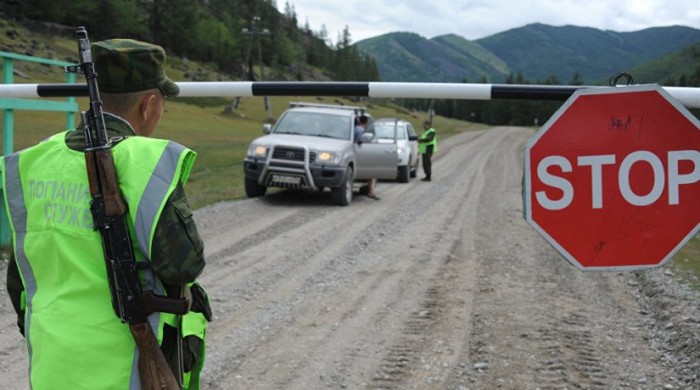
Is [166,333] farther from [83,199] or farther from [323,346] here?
[323,346]

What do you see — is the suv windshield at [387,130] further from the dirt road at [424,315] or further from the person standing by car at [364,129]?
the dirt road at [424,315]

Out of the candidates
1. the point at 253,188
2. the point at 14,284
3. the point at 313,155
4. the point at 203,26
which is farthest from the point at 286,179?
the point at 203,26

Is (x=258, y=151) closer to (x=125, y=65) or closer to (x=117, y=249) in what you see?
(x=125, y=65)

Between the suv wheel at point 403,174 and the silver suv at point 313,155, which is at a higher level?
the silver suv at point 313,155

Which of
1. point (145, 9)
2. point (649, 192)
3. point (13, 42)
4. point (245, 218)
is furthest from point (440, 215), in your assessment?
point (145, 9)

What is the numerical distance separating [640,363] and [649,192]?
10.7 feet

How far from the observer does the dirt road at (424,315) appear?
17.4 feet

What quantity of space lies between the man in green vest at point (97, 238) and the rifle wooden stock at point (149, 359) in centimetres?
2

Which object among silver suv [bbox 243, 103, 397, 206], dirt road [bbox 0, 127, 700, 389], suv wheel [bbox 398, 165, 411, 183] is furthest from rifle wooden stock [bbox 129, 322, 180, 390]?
suv wheel [bbox 398, 165, 411, 183]

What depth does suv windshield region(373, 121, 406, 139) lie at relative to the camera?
22.5 metres

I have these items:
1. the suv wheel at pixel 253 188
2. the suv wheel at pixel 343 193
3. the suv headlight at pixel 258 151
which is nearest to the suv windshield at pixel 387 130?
the suv wheel at pixel 343 193

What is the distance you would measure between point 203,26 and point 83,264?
115826 mm

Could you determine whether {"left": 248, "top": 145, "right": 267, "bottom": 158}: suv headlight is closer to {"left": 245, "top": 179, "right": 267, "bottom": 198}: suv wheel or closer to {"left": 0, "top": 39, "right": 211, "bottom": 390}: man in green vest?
{"left": 245, "top": 179, "right": 267, "bottom": 198}: suv wheel

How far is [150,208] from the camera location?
1.97 metres
